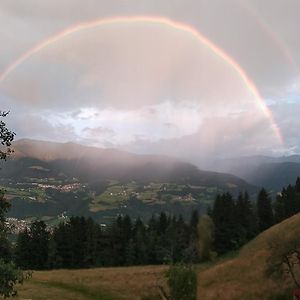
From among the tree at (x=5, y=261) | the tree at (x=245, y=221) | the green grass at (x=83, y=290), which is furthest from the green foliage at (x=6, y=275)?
the tree at (x=245, y=221)

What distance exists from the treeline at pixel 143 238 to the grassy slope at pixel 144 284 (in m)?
34.0

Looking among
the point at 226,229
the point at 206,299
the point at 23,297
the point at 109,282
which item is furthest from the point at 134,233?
the point at 23,297

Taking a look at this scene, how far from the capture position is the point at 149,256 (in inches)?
4776

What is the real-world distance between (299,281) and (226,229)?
195ft

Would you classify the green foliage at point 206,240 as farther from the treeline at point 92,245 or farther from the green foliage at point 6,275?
the green foliage at point 6,275

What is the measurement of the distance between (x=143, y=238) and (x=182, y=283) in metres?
83.5

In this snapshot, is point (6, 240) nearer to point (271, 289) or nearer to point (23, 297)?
point (23, 297)

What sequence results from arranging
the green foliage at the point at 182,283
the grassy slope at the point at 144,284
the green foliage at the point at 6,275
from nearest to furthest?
the green foliage at the point at 6,275 → the green foliage at the point at 182,283 → the grassy slope at the point at 144,284

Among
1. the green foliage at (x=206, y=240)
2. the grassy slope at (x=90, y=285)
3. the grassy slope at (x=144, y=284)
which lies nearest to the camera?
the grassy slope at (x=90, y=285)

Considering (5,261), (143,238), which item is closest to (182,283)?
(5,261)

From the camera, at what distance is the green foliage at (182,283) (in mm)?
40125

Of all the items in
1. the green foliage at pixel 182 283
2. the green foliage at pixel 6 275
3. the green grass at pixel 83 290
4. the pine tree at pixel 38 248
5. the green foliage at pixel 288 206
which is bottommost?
the pine tree at pixel 38 248

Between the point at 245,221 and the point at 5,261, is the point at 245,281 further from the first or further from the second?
the point at 245,221

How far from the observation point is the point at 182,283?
40312mm
